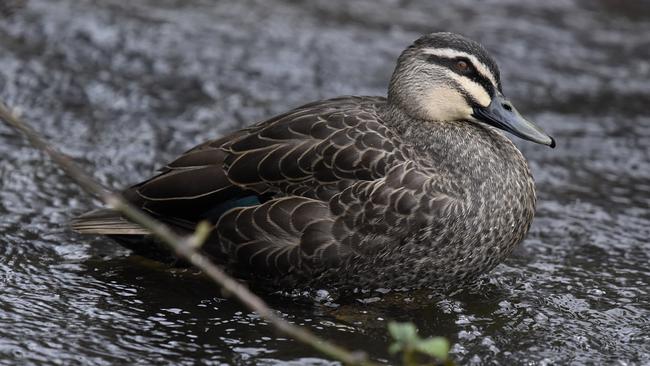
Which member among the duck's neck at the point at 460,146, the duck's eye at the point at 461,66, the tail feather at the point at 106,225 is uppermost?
the duck's eye at the point at 461,66

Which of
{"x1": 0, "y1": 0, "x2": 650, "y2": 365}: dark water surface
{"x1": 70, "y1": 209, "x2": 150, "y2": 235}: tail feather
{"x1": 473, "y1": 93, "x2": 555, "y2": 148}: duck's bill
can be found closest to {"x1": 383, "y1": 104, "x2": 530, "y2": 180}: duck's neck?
{"x1": 473, "y1": 93, "x2": 555, "y2": 148}: duck's bill

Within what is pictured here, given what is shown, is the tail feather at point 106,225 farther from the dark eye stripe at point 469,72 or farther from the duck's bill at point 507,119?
the duck's bill at point 507,119

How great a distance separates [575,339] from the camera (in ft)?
20.5

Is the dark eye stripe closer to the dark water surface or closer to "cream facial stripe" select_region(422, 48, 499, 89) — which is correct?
"cream facial stripe" select_region(422, 48, 499, 89)

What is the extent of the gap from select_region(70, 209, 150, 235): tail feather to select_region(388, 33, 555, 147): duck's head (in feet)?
6.00

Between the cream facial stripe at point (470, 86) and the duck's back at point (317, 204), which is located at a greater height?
the cream facial stripe at point (470, 86)

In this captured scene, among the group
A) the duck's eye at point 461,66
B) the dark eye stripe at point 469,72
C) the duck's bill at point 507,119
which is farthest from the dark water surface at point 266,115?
the duck's eye at point 461,66

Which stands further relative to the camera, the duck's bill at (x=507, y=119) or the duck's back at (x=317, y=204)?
the duck's bill at (x=507, y=119)

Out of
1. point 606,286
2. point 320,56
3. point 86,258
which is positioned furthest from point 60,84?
point 606,286

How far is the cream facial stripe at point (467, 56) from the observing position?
6.75m

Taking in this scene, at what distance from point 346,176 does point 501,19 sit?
703 centimetres

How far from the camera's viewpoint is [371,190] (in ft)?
20.9

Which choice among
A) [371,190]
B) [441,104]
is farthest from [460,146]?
[371,190]

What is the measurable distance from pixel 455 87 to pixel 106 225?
7.58 feet
